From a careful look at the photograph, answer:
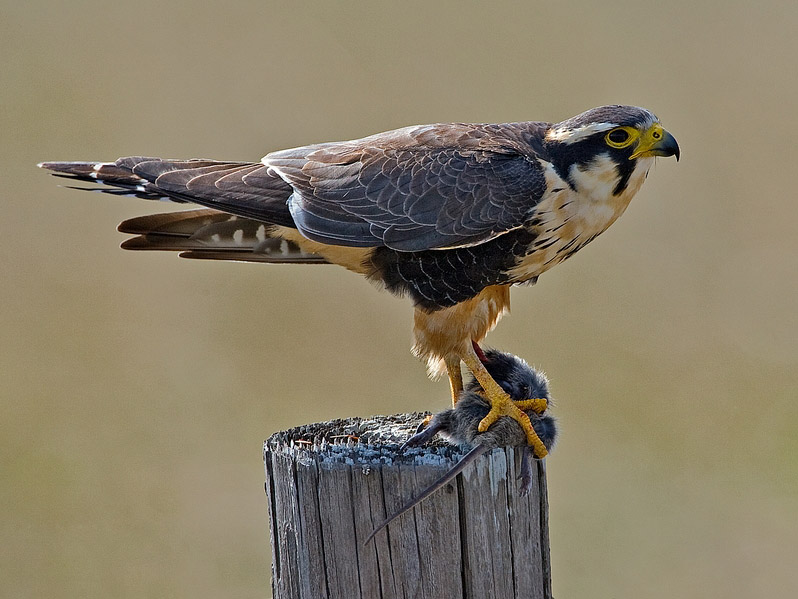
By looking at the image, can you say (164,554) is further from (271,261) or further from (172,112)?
(172,112)

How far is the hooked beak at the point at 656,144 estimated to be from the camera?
4012 mm

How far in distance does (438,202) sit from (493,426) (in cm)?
93

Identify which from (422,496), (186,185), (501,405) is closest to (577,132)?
(501,405)

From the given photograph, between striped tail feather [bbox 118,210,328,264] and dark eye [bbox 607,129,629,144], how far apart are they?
4.36ft

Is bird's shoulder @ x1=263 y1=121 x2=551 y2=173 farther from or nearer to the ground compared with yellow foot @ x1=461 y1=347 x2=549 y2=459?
farther from the ground

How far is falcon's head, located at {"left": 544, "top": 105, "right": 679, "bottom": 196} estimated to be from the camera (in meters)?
4.02

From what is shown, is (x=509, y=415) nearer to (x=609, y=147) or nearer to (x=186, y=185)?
(x=609, y=147)

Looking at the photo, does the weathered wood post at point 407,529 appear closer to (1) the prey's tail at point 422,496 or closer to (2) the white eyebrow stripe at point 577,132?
(1) the prey's tail at point 422,496

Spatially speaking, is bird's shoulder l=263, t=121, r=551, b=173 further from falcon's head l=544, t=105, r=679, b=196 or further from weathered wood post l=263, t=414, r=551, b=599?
weathered wood post l=263, t=414, r=551, b=599

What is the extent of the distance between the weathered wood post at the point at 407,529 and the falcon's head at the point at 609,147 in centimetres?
129

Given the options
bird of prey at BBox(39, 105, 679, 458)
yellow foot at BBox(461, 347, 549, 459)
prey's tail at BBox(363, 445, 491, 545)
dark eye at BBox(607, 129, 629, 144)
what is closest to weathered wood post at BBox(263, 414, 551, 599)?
prey's tail at BBox(363, 445, 491, 545)

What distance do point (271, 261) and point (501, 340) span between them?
391 cm

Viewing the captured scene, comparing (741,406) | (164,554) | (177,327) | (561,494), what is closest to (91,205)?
(177,327)

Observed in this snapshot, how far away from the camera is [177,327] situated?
8.79 meters
